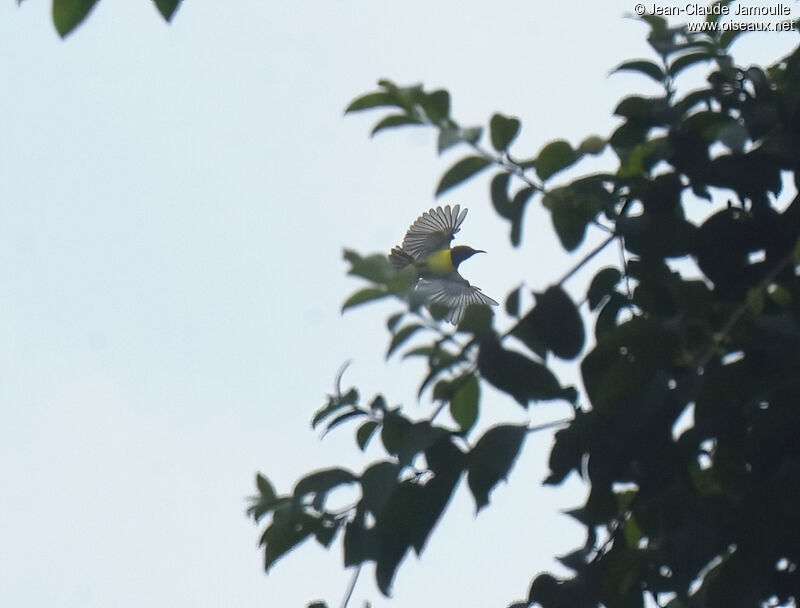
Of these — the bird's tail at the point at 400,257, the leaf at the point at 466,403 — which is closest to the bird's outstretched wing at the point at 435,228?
the bird's tail at the point at 400,257

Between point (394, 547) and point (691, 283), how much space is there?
27.8 inches

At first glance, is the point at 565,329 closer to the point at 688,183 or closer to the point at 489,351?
the point at 489,351

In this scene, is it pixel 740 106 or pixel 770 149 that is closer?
pixel 770 149

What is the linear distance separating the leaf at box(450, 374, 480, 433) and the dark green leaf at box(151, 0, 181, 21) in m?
0.83

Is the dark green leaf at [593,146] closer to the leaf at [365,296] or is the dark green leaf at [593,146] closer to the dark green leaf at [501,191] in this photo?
the dark green leaf at [501,191]

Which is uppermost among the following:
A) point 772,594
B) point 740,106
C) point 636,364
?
point 740,106

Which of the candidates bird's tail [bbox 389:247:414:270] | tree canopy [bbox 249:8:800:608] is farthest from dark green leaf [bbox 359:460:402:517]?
bird's tail [bbox 389:247:414:270]

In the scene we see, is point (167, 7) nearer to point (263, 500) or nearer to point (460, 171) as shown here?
point (460, 171)

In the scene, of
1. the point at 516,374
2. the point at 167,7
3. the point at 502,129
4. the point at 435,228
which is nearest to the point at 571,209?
the point at 502,129

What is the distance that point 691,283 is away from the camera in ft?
6.16

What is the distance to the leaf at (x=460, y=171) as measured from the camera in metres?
2.06

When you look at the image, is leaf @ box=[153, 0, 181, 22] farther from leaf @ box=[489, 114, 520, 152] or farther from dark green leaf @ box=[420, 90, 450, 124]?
leaf @ box=[489, 114, 520, 152]

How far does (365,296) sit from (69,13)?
69 centimetres

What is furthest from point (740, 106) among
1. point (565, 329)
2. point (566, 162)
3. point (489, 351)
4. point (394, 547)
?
point (394, 547)
